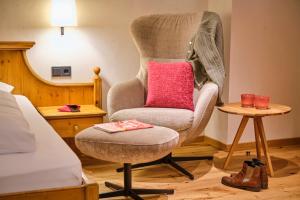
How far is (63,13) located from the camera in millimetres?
3312

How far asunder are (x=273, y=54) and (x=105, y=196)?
6.76 feet

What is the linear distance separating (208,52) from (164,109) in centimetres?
56

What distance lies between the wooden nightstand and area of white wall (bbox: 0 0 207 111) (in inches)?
19.7

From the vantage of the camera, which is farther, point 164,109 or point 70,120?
point 70,120

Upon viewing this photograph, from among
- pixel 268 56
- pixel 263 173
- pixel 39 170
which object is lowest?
pixel 263 173

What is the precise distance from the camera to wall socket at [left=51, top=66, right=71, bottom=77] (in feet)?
11.4

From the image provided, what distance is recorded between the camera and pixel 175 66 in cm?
316

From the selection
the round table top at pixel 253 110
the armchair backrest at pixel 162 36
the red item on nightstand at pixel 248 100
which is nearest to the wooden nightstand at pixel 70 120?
the armchair backrest at pixel 162 36

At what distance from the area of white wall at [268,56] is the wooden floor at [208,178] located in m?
0.33

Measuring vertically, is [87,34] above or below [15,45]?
above

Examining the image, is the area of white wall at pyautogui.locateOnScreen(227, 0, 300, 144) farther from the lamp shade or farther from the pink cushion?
the lamp shade

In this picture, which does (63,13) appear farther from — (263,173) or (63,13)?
(263,173)

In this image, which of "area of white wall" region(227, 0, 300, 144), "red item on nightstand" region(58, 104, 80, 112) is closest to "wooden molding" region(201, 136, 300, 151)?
"area of white wall" region(227, 0, 300, 144)

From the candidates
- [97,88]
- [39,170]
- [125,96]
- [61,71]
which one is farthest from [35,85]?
[39,170]
